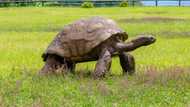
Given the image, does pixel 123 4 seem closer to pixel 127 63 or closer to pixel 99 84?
pixel 127 63

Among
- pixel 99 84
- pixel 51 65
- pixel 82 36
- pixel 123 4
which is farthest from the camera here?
pixel 123 4

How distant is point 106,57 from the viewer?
36.6 feet

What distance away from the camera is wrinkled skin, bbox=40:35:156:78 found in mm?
11141

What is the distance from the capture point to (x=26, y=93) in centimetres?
970

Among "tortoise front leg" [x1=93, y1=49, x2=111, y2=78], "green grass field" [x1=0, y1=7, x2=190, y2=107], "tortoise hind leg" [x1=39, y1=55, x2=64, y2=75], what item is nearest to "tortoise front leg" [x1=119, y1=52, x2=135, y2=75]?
"green grass field" [x1=0, y1=7, x2=190, y2=107]

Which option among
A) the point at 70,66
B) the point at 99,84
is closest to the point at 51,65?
the point at 70,66

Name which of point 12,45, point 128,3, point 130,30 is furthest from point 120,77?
point 128,3

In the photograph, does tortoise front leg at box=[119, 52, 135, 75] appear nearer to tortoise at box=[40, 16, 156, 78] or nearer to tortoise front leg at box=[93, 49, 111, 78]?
tortoise at box=[40, 16, 156, 78]

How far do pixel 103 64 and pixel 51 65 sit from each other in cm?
111

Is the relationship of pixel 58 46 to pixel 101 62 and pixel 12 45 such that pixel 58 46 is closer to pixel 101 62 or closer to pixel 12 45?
pixel 101 62

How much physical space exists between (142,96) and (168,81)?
1.43 metres

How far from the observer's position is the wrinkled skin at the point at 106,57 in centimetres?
1114

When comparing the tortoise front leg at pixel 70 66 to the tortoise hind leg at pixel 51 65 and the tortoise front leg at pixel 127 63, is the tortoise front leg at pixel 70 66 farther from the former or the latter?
the tortoise front leg at pixel 127 63

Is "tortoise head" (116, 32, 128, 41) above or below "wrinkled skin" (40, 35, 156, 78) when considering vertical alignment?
above
